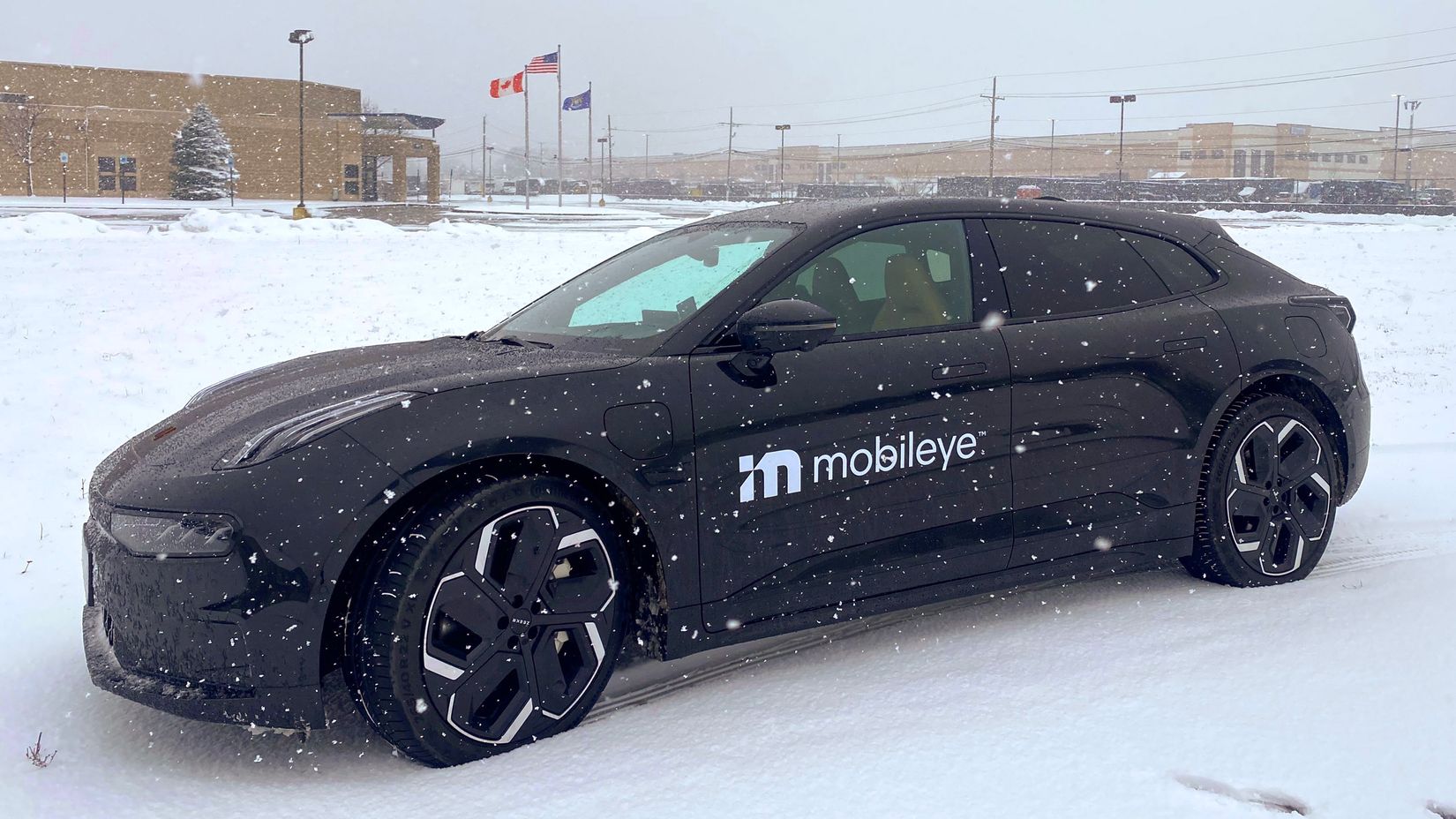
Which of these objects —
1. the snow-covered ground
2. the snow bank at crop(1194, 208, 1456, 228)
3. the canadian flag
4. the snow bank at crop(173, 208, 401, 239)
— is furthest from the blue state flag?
the snow-covered ground

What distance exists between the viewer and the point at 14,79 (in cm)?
5891

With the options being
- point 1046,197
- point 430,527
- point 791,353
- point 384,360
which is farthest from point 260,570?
point 1046,197

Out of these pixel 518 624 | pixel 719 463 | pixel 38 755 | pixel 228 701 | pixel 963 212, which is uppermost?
pixel 963 212

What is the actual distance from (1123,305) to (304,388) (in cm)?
296

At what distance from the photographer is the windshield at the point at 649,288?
148 inches

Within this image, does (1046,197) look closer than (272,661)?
No

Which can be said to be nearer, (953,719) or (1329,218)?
(953,719)

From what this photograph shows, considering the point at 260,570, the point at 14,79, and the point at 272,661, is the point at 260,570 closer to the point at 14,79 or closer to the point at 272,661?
the point at 272,661

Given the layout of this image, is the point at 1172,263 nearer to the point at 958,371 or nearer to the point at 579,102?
the point at 958,371

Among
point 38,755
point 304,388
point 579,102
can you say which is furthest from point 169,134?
point 38,755

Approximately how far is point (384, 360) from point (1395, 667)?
3.42 meters

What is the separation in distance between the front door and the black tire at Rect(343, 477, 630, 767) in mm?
368

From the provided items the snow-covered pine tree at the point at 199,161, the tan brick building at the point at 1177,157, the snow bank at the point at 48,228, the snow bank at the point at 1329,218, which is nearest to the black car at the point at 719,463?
the snow bank at the point at 48,228

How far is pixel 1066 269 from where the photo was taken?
4371mm
